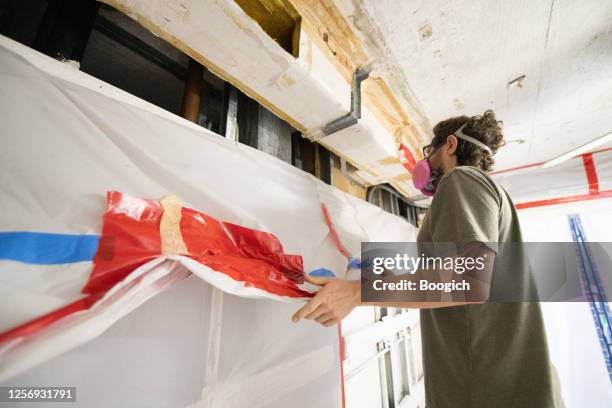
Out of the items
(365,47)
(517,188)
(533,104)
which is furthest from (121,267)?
(517,188)

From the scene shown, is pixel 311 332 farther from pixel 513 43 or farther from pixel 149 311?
pixel 513 43

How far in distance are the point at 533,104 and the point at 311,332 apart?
1898 mm

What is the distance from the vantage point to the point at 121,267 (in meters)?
0.43

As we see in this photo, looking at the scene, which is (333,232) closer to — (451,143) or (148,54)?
(451,143)

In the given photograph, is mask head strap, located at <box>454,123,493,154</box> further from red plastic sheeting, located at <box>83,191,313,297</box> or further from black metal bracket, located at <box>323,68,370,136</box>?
red plastic sheeting, located at <box>83,191,313,297</box>

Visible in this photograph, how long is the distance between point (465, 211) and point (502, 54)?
1.04m

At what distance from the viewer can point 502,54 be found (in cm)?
112

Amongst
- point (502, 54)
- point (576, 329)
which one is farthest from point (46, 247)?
point (576, 329)

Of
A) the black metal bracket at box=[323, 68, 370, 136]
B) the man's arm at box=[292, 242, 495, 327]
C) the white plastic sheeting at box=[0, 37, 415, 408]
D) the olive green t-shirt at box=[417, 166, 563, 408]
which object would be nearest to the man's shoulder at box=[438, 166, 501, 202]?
the olive green t-shirt at box=[417, 166, 563, 408]

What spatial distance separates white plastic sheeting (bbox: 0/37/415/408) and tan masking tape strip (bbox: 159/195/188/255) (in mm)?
31

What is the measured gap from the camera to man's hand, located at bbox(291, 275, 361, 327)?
62cm

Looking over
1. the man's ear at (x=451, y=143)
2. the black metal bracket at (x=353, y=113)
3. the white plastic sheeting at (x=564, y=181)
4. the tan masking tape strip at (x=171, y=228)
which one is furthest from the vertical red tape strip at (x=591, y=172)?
the tan masking tape strip at (x=171, y=228)

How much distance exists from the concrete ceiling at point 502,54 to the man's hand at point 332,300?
3.25 feet

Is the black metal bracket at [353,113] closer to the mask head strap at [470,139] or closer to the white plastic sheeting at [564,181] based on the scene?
the mask head strap at [470,139]
